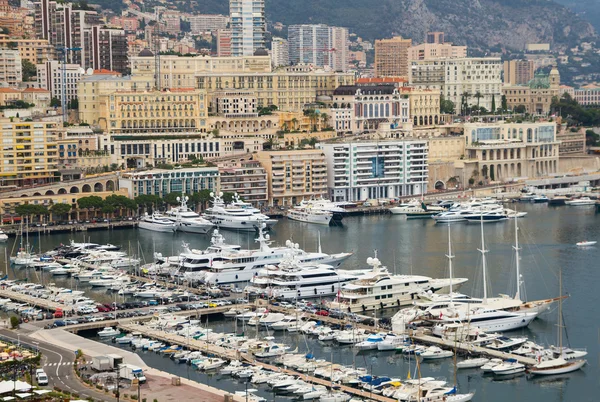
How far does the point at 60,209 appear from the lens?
6581 cm

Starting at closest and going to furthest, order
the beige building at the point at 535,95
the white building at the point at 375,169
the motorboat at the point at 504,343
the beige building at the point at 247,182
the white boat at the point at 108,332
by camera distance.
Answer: the motorboat at the point at 504,343 → the white boat at the point at 108,332 → the beige building at the point at 247,182 → the white building at the point at 375,169 → the beige building at the point at 535,95

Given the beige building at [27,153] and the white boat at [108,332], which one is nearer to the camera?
the white boat at [108,332]

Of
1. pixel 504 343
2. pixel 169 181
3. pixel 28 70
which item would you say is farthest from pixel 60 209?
pixel 504 343

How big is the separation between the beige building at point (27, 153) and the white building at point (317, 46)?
220 ft

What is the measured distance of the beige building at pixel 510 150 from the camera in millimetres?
82562

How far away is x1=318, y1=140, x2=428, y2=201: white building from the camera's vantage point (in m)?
75.0

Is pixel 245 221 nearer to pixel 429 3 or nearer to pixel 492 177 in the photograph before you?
pixel 492 177

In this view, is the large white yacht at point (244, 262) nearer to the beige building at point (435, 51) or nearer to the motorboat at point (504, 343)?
the motorboat at point (504, 343)

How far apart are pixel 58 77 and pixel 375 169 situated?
23013 mm

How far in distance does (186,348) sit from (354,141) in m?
39.9

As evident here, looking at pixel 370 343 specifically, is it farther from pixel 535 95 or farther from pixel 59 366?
pixel 535 95

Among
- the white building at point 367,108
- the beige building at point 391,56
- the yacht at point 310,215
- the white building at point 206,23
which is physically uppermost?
the white building at point 206,23

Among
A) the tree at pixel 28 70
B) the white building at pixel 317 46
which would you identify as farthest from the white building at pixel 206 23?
the tree at pixel 28 70

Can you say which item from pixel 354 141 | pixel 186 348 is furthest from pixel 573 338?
pixel 354 141
